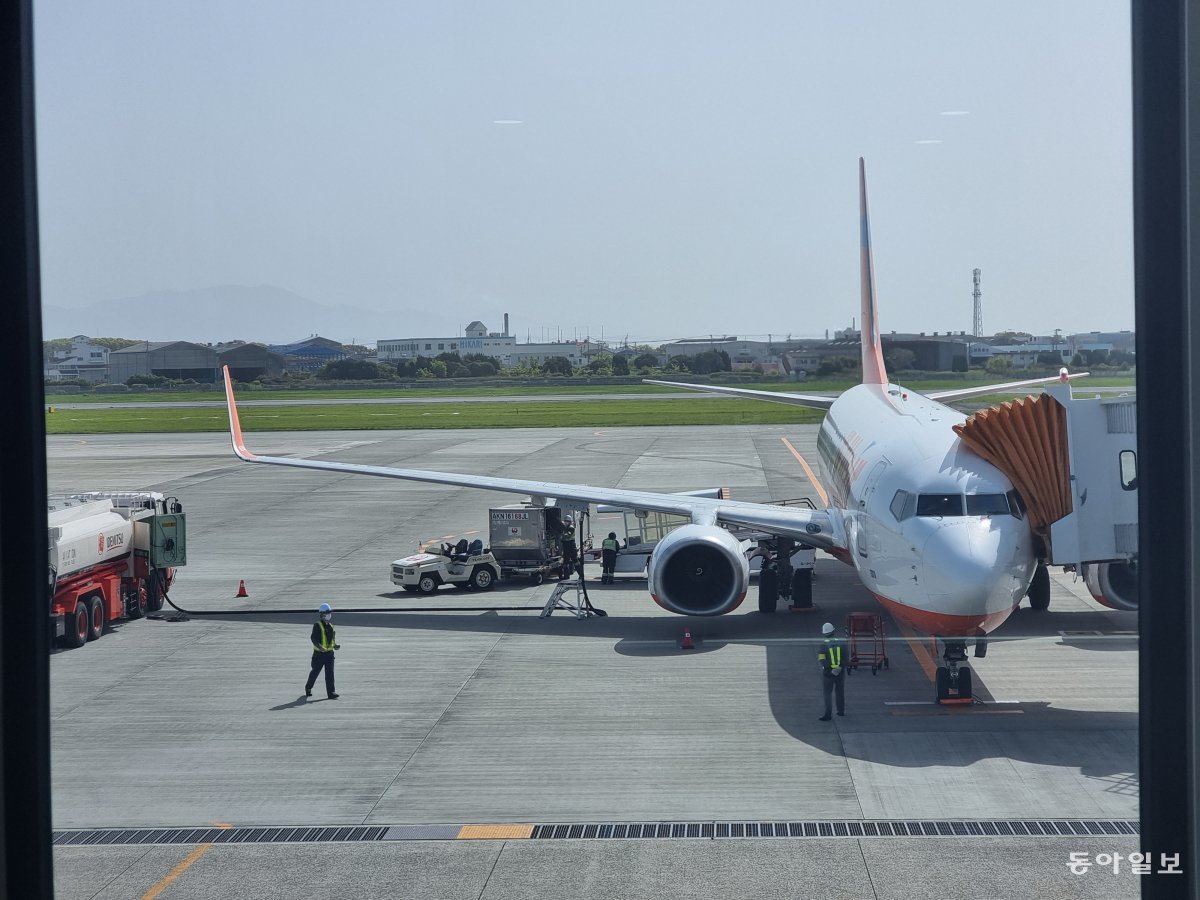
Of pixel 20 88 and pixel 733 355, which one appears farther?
pixel 733 355

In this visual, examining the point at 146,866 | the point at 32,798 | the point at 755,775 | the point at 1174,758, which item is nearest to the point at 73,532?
the point at 146,866

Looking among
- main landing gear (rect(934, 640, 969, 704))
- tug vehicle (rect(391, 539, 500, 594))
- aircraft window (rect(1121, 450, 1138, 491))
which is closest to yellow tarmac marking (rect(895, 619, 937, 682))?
main landing gear (rect(934, 640, 969, 704))

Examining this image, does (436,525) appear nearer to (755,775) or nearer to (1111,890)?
(755,775)

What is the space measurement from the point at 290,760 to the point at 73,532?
25.7ft

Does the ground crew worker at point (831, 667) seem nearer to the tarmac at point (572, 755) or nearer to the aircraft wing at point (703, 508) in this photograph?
the tarmac at point (572, 755)

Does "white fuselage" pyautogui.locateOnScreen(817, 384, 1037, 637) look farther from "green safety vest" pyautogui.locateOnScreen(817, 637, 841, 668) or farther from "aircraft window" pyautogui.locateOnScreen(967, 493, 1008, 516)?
"green safety vest" pyautogui.locateOnScreen(817, 637, 841, 668)

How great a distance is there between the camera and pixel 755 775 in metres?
11.5

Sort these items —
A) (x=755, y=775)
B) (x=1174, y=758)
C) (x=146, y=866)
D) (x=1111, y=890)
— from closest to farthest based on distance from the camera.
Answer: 1. (x=1174, y=758)
2. (x=1111, y=890)
3. (x=146, y=866)
4. (x=755, y=775)

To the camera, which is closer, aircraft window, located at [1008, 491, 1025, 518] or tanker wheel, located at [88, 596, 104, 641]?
aircraft window, located at [1008, 491, 1025, 518]

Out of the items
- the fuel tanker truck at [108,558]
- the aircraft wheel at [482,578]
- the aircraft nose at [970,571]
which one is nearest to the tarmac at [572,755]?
the aircraft wheel at [482,578]

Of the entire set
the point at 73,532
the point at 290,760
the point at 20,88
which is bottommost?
the point at 290,760

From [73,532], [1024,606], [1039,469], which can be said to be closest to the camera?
[1039,469]

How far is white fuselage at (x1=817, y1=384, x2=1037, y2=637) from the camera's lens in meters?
13.0

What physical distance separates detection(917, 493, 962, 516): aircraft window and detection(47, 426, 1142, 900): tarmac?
2409mm
